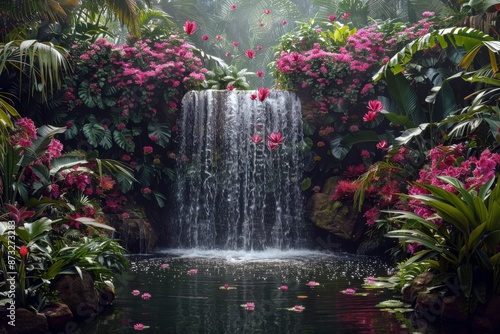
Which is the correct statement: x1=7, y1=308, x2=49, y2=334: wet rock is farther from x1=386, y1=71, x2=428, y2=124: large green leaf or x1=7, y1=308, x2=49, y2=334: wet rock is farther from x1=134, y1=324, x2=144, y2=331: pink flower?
x1=386, y1=71, x2=428, y2=124: large green leaf

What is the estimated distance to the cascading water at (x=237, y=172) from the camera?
1302 cm

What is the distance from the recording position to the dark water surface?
576cm

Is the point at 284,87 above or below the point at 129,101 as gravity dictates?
above

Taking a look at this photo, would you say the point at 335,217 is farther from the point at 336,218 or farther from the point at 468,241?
the point at 468,241

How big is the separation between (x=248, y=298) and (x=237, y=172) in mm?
6387

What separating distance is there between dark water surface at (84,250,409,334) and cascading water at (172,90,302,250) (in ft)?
7.85

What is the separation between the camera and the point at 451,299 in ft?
19.7

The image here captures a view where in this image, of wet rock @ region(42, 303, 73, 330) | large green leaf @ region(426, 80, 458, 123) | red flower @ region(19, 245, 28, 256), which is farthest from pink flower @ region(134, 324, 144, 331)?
large green leaf @ region(426, 80, 458, 123)

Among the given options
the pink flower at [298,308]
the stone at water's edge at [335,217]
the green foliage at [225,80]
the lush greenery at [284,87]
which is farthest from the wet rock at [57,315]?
the green foliage at [225,80]

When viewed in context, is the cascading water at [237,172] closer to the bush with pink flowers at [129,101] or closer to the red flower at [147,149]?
the bush with pink flowers at [129,101]

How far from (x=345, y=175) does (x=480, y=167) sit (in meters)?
5.86

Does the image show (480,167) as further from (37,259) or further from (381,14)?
(381,14)

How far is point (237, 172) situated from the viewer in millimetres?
13305

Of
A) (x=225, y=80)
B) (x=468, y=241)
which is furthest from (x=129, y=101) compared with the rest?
(x=468, y=241)
